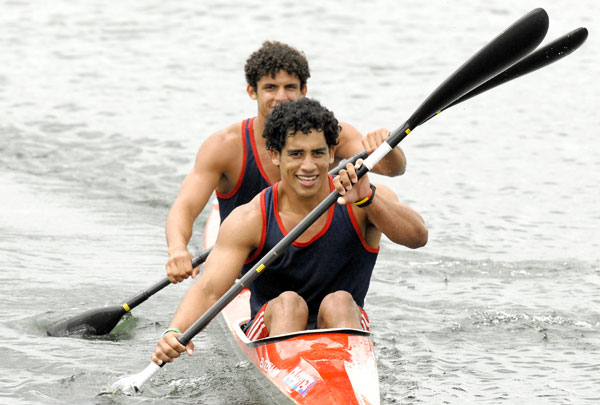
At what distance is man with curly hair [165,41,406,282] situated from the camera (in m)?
6.18

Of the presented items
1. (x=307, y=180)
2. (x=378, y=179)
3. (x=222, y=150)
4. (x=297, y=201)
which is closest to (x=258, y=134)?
(x=222, y=150)

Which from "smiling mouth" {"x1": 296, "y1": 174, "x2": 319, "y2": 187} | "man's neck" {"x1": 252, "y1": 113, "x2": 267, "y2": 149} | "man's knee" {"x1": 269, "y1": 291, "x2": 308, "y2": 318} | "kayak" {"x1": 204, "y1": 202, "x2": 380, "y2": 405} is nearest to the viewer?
"kayak" {"x1": 204, "y1": 202, "x2": 380, "y2": 405}

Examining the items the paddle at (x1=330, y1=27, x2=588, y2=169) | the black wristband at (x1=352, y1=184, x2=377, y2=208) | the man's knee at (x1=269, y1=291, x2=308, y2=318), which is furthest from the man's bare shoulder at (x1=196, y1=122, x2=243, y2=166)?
the black wristband at (x1=352, y1=184, x2=377, y2=208)

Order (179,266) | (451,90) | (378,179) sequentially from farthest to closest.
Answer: (378,179) < (179,266) < (451,90)

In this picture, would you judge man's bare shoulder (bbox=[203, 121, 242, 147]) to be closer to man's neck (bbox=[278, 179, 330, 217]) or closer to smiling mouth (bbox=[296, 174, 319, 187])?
man's neck (bbox=[278, 179, 330, 217])

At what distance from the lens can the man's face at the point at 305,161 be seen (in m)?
4.95

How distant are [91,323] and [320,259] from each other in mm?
2311

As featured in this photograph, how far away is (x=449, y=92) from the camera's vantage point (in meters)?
5.23

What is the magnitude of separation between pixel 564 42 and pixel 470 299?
2827mm

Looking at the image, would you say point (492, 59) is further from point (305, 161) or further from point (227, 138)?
point (227, 138)

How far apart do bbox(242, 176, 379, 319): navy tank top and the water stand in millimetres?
645

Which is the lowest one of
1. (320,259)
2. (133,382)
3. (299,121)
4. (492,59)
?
(133,382)

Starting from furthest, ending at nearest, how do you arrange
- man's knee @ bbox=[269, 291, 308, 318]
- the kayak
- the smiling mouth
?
man's knee @ bbox=[269, 291, 308, 318]
the smiling mouth
the kayak

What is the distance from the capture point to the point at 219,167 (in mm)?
6496
